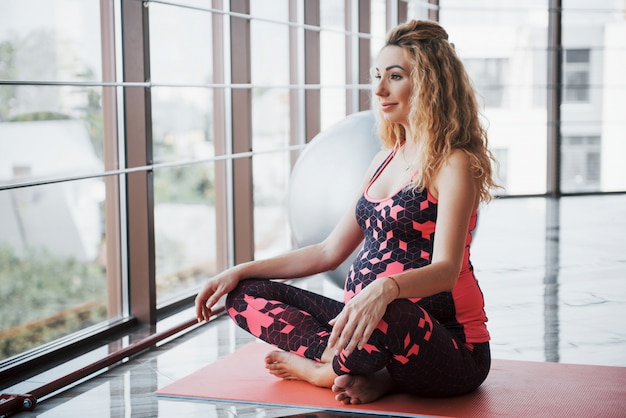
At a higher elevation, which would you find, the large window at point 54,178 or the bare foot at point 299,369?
the large window at point 54,178

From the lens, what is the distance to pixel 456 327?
86.6 inches

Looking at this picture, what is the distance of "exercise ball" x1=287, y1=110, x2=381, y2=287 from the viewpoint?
3.12 meters

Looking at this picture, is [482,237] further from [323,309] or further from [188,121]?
[323,309]

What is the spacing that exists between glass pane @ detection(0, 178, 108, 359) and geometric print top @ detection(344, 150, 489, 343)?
0.96 metres

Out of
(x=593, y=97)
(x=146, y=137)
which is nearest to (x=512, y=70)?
(x=593, y=97)

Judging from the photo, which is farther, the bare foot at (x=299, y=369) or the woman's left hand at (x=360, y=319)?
the bare foot at (x=299, y=369)

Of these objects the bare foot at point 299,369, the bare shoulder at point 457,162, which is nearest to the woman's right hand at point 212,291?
the bare foot at point 299,369

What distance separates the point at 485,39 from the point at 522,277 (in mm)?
3442

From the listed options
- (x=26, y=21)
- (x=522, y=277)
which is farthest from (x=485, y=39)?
(x=26, y=21)

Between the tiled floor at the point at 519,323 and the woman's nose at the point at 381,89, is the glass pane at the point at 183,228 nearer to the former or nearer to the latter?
the tiled floor at the point at 519,323

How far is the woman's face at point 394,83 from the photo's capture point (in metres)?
2.20

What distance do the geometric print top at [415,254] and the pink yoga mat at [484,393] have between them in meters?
0.16

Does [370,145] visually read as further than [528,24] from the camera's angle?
No

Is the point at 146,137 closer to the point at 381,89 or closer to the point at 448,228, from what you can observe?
the point at 381,89
